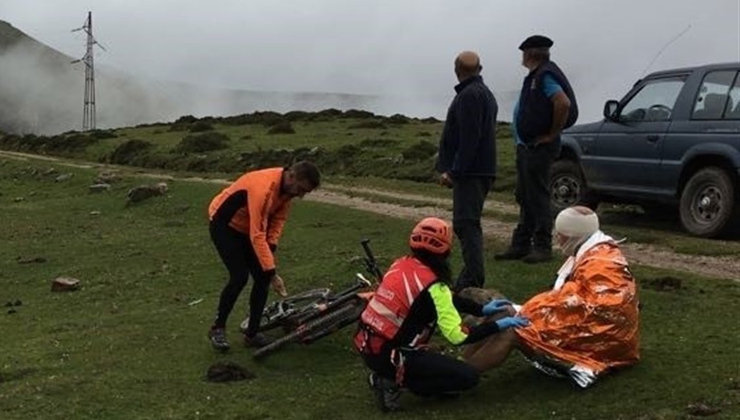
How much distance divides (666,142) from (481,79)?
5.74m

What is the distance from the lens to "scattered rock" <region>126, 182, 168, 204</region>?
23.8 metres

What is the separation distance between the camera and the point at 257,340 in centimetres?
947

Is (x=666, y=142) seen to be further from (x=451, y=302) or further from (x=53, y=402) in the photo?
(x=53, y=402)

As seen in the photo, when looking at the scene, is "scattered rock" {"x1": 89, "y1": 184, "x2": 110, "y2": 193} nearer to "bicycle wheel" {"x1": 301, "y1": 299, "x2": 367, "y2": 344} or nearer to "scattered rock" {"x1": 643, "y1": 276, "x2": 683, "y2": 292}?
"bicycle wheel" {"x1": 301, "y1": 299, "x2": 367, "y2": 344}

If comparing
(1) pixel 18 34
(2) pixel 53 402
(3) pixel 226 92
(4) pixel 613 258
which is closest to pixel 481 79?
(4) pixel 613 258

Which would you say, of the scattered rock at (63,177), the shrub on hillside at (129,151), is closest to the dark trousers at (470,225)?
the scattered rock at (63,177)

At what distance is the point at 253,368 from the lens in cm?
902

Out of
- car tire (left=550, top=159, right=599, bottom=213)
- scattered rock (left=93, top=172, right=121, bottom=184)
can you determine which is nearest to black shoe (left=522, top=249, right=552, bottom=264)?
car tire (left=550, top=159, right=599, bottom=213)

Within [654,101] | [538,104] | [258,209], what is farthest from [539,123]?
[654,101]

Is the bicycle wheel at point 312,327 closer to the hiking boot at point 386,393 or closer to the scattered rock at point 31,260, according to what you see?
the hiking boot at point 386,393

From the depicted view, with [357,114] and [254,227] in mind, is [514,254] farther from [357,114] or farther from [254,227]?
[357,114]

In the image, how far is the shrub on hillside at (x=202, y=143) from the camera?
38281 millimetres

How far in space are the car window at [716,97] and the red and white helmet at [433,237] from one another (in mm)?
7860

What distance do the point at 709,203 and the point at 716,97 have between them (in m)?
1.50
